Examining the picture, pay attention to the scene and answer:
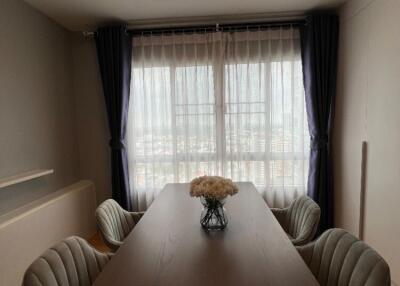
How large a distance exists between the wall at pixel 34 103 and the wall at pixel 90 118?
0.09 metres

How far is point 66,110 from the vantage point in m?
2.97

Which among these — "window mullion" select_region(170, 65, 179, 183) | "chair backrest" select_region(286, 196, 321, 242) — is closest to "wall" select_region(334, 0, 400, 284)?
"chair backrest" select_region(286, 196, 321, 242)

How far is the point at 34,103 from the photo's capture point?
8.02 feet

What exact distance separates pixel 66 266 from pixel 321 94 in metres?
2.73

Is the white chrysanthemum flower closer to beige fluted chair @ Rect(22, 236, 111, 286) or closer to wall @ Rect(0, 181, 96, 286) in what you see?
beige fluted chair @ Rect(22, 236, 111, 286)

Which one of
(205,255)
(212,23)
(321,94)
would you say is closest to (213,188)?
(205,255)

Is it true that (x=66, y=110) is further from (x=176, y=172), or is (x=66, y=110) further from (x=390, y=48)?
(x=390, y=48)

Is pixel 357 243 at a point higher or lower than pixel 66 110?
lower

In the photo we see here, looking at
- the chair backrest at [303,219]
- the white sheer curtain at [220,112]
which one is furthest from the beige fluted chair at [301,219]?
the white sheer curtain at [220,112]

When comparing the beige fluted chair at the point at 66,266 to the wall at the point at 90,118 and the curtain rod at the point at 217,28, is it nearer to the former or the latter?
the wall at the point at 90,118

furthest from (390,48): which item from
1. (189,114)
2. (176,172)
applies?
(176,172)

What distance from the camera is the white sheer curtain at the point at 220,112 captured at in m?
2.90

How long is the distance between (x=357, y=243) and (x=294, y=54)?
7.52 feet

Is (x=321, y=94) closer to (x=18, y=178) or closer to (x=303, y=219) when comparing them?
(x=303, y=219)
